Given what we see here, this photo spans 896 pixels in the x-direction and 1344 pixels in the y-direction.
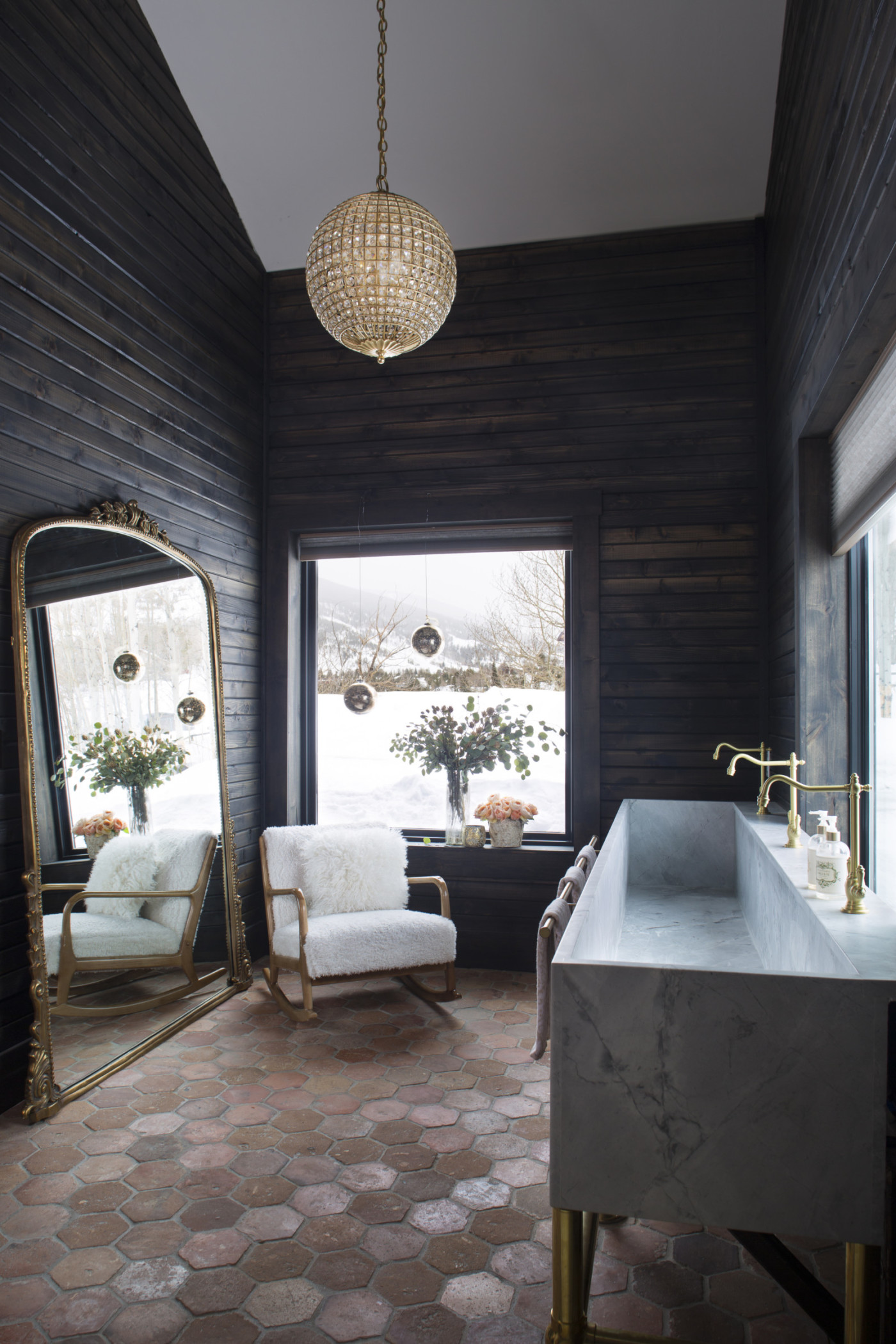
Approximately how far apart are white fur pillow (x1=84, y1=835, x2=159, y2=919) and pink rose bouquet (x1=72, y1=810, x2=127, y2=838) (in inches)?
1.2

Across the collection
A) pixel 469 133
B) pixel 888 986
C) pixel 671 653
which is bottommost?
pixel 888 986

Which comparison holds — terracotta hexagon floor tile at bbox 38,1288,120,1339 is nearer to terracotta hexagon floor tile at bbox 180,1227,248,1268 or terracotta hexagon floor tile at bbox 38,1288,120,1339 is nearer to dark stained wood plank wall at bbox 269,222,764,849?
terracotta hexagon floor tile at bbox 180,1227,248,1268

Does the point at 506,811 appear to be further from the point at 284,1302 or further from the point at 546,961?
the point at 284,1302

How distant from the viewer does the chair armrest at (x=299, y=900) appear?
350cm

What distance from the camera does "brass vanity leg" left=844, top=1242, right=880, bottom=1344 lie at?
4.42 feet

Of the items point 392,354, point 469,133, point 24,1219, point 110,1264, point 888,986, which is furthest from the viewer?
point 469,133

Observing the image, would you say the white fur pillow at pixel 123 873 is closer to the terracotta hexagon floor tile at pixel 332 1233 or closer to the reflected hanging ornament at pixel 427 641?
the terracotta hexagon floor tile at pixel 332 1233

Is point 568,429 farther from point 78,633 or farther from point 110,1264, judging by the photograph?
point 110,1264

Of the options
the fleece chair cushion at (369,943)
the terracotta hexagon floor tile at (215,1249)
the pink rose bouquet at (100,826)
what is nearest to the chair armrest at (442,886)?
the fleece chair cushion at (369,943)

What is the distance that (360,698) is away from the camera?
4391 mm

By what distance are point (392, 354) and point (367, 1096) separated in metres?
2.42

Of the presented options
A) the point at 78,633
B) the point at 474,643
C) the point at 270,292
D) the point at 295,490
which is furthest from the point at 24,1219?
the point at 270,292

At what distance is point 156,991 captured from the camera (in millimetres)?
3342

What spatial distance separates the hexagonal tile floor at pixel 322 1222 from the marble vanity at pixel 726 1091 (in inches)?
22.0
